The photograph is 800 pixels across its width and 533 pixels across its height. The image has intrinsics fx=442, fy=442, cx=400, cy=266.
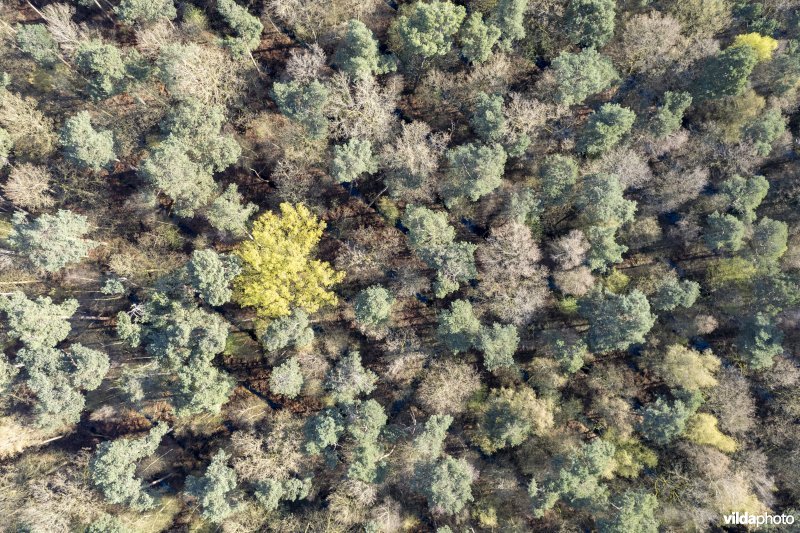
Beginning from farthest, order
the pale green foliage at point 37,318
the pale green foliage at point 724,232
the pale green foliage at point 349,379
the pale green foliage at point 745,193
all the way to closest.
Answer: the pale green foliage at point 349,379
the pale green foliage at point 745,193
the pale green foliage at point 724,232
the pale green foliage at point 37,318

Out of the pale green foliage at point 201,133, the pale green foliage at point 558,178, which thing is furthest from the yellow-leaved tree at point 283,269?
the pale green foliage at point 558,178

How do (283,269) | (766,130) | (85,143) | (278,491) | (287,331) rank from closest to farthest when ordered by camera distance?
1. (85,143)
2. (283,269)
3. (766,130)
4. (287,331)
5. (278,491)

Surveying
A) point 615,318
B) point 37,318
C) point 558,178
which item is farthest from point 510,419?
Answer: point 37,318

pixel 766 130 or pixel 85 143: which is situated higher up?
pixel 766 130

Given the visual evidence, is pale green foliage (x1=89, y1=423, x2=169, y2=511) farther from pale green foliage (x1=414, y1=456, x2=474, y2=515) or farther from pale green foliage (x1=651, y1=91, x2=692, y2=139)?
pale green foliage (x1=651, y1=91, x2=692, y2=139)

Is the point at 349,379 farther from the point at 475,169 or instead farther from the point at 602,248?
the point at 602,248

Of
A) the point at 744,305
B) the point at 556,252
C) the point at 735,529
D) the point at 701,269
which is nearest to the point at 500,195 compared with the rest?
the point at 556,252

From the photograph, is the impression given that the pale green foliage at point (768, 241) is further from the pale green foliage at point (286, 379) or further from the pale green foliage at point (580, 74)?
the pale green foliage at point (286, 379)

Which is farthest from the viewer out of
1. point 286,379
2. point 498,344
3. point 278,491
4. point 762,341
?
point 286,379
